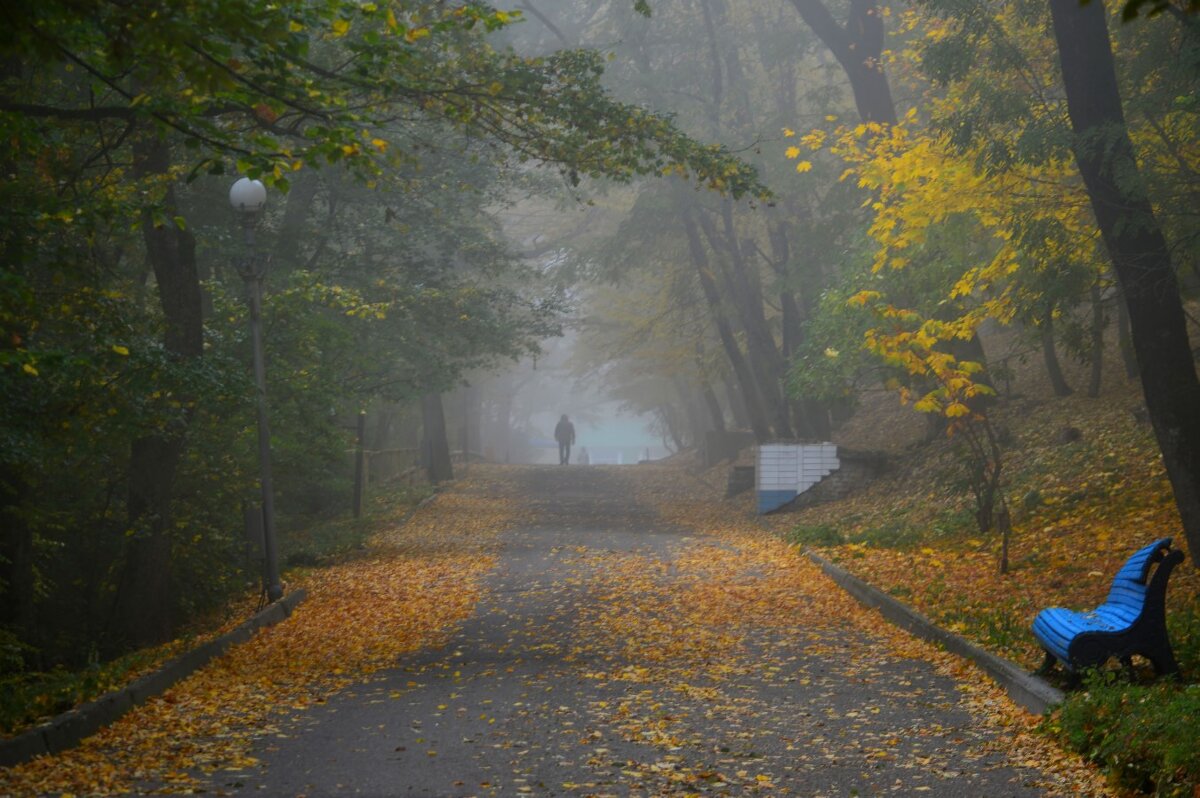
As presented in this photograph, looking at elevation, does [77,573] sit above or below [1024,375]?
below

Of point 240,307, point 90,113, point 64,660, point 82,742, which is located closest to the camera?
point 82,742

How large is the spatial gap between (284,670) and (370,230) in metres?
15.3

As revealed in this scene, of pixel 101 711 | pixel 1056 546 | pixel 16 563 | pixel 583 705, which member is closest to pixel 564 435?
pixel 1056 546

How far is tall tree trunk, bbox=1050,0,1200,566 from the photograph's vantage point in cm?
1111

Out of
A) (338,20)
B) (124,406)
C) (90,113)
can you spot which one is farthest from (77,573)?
(338,20)

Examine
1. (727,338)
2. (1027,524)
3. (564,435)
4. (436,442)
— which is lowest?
(1027,524)

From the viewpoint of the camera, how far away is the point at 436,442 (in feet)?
119

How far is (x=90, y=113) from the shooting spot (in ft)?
34.7

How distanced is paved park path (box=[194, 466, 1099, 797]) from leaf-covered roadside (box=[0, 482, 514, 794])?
300mm

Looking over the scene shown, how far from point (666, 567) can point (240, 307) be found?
669 centimetres

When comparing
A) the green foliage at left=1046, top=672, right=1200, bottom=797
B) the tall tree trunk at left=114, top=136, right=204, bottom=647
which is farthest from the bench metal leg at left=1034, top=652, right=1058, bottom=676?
the tall tree trunk at left=114, top=136, right=204, bottom=647

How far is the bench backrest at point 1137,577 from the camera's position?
7656 millimetres

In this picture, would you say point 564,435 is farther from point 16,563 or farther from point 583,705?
point 583,705

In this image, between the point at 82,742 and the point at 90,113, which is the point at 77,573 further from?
the point at 82,742
